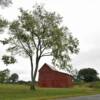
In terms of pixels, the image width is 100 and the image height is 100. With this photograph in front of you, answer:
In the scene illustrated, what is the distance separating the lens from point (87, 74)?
14238 centimetres

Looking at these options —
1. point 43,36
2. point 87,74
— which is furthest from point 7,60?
point 87,74

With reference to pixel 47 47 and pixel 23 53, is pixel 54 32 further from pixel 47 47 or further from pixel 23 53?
pixel 23 53

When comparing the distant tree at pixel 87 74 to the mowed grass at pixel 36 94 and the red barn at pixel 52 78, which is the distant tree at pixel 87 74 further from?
the mowed grass at pixel 36 94

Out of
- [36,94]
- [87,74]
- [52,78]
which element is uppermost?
[87,74]

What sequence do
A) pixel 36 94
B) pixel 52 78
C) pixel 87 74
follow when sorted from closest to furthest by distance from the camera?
1. pixel 36 94
2. pixel 52 78
3. pixel 87 74

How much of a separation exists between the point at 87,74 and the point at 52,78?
53512mm

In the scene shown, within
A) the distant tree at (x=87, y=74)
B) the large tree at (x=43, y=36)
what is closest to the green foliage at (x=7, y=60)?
the large tree at (x=43, y=36)

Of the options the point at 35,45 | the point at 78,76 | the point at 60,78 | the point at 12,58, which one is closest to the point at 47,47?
the point at 35,45

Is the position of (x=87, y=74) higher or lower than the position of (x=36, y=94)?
higher

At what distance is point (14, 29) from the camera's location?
212 feet

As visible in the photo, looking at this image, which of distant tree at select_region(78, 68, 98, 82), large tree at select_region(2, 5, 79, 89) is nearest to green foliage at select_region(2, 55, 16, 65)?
large tree at select_region(2, 5, 79, 89)

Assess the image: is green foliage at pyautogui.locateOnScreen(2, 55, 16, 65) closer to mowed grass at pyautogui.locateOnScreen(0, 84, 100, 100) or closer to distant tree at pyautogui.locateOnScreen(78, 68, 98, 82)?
mowed grass at pyautogui.locateOnScreen(0, 84, 100, 100)

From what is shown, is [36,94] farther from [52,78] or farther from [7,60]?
[52,78]

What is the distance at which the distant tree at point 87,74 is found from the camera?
138575mm
